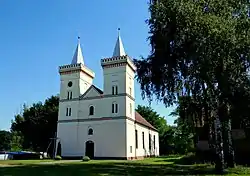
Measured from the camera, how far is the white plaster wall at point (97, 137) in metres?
41.6

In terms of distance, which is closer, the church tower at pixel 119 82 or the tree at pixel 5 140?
the church tower at pixel 119 82

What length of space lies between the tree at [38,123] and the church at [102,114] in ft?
29.4

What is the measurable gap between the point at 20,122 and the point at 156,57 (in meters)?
45.4

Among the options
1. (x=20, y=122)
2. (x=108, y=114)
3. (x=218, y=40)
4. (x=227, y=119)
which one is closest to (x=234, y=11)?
(x=218, y=40)

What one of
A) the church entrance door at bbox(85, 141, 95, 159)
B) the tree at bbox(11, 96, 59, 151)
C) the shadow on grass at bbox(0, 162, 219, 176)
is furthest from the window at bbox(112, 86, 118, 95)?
the shadow on grass at bbox(0, 162, 219, 176)

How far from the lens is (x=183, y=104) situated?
2045cm

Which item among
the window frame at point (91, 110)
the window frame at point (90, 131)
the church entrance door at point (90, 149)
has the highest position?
the window frame at point (91, 110)

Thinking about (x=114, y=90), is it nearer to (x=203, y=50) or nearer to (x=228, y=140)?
(x=228, y=140)

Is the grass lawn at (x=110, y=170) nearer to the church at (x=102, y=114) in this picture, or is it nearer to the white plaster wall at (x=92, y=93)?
the church at (x=102, y=114)

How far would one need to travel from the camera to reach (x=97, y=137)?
4328cm

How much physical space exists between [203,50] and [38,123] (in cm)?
4439

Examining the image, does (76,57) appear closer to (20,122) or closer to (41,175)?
(20,122)

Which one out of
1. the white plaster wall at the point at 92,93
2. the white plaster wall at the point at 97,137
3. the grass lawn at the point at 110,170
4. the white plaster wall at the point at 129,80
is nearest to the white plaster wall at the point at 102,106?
the white plaster wall at the point at 92,93

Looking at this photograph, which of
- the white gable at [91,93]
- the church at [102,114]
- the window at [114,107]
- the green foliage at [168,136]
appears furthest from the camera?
the green foliage at [168,136]
